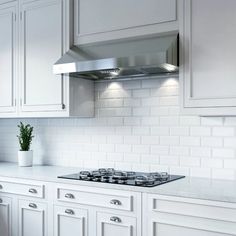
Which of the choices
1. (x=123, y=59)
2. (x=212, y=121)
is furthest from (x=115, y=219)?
(x=123, y=59)

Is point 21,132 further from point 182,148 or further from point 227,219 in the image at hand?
point 227,219

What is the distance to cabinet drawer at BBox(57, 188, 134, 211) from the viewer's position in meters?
2.39

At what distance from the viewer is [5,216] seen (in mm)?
3098

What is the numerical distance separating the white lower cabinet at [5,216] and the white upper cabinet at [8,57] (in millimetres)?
835

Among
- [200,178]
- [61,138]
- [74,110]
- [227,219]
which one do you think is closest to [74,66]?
[74,110]

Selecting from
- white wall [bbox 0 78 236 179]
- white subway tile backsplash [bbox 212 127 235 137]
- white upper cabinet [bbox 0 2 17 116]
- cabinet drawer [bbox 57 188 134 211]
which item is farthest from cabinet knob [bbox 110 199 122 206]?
white upper cabinet [bbox 0 2 17 116]

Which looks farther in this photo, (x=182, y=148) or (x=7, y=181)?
(x=7, y=181)

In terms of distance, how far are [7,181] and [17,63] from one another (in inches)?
44.2

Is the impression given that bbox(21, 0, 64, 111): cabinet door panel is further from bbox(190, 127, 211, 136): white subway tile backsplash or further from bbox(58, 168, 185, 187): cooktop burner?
bbox(190, 127, 211, 136): white subway tile backsplash

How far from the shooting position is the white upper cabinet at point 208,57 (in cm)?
230

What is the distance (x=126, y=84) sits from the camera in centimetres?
313

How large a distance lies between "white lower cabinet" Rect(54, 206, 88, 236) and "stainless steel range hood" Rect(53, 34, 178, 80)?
3.56ft

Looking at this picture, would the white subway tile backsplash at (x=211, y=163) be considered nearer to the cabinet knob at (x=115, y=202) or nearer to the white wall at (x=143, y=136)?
the white wall at (x=143, y=136)

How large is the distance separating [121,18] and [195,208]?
5.09 feet
